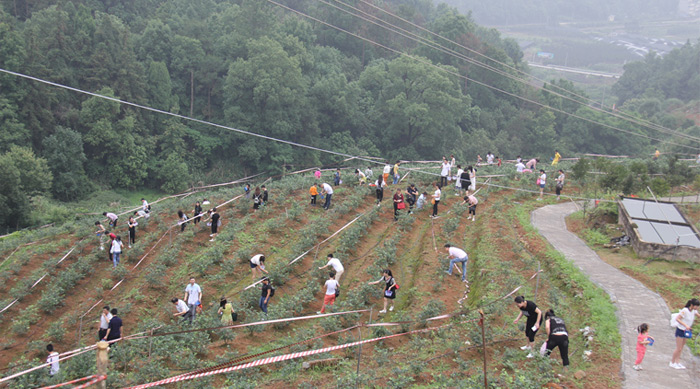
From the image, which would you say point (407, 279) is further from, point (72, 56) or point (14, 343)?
point (72, 56)

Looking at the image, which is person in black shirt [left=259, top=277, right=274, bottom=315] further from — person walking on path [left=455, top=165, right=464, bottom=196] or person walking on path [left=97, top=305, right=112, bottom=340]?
person walking on path [left=455, top=165, right=464, bottom=196]

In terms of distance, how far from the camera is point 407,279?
17406 millimetres

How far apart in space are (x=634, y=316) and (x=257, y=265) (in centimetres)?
1000

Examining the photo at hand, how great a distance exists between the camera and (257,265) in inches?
653

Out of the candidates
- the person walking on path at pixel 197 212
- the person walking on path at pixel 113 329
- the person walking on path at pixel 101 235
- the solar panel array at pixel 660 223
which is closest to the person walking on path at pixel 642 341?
the solar panel array at pixel 660 223

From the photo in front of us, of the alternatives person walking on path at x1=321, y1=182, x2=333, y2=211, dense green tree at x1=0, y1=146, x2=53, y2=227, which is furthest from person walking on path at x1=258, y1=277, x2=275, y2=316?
dense green tree at x1=0, y1=146, x2=53, y2=227

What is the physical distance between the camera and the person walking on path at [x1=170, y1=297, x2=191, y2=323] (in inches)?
572

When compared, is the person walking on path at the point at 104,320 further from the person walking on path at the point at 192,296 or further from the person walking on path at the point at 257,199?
the person walking on path at the point at 257,199

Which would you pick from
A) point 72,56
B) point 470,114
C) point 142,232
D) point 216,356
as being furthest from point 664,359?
point 470,114

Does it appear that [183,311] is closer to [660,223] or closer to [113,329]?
[113,329]

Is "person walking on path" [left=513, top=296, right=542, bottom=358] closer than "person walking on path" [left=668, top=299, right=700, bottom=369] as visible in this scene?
No

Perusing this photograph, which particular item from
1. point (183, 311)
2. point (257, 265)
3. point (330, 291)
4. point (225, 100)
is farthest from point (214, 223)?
point (225, 100)

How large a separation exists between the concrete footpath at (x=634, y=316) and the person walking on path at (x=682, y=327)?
0.20m

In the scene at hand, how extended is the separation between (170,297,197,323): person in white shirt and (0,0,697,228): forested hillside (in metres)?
22.5
